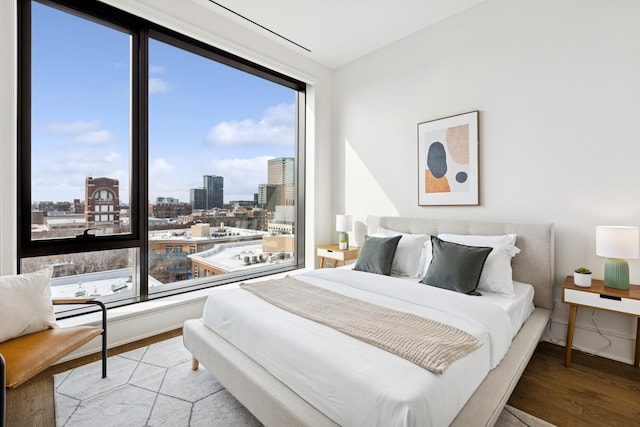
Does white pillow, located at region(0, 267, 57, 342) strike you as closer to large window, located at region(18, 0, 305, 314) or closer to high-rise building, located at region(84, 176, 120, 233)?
large window, located at region(18, 0, 305, 314)

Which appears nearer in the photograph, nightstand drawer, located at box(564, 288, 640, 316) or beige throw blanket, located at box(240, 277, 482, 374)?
beige throw blanket, located at box(240, 277, 482, 374)

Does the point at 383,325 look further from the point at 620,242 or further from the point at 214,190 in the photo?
the point at 214,190

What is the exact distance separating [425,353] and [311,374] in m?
0.52

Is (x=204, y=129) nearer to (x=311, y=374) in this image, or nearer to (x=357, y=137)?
(x=357, y=137)

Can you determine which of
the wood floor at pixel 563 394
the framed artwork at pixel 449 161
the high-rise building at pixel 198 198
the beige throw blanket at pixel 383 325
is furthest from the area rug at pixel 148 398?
the framed artwork at pixel 449 161

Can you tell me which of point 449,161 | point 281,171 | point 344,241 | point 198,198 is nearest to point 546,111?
point 449,161

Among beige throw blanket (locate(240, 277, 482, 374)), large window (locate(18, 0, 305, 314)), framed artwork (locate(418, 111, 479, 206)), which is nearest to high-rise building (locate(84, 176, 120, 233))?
large window (locate(18, 0, 305, 314))

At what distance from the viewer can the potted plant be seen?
2.31m

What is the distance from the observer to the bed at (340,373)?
1.24 m

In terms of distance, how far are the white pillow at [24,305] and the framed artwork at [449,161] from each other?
3.37m

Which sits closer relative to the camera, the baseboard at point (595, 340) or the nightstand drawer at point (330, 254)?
the baseboard at point (595, 340)

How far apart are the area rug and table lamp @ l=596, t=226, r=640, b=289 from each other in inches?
48.8

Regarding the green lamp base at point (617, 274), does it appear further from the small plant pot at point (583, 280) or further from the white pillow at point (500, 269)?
the white pillow at point (500, 269)

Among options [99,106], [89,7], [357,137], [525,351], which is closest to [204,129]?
[99,106]
